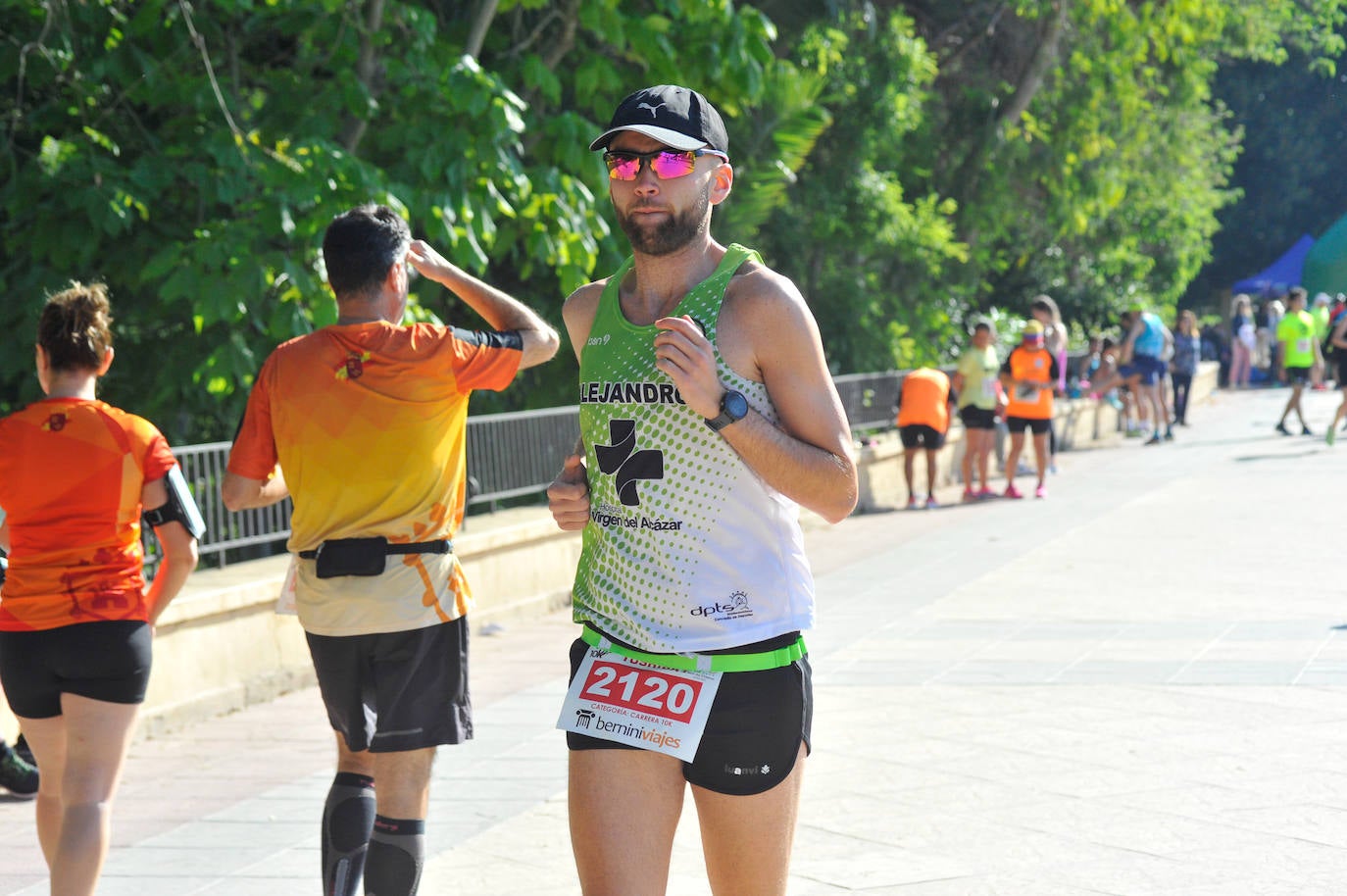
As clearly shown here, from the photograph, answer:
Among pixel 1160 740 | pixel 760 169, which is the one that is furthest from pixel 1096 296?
pixel 1160 740

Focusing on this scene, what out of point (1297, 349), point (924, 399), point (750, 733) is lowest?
point (1297, 349)

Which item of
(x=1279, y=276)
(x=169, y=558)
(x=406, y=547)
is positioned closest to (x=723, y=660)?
(x=406, y=547)

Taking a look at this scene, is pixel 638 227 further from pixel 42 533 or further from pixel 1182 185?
pixel 1182 185

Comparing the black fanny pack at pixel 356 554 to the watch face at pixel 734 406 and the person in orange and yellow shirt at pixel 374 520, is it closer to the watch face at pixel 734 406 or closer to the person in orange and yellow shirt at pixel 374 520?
the person in orange and yellow shirt at pixel 374 520

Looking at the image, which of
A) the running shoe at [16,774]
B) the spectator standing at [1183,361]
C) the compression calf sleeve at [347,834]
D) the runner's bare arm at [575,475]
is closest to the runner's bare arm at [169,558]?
the compression calf sleeve at [347,834]

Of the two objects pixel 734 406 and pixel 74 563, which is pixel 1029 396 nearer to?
pixel 74 563

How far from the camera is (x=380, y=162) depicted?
1039 centimetres

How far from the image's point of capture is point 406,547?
13.6 ft

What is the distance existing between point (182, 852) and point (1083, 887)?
9.38ft

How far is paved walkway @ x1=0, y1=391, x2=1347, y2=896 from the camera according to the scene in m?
5.06

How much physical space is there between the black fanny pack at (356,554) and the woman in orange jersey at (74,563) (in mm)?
503

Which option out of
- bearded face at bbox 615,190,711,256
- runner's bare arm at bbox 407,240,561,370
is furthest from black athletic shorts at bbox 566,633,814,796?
runner's bare arm at bbox 407,240,561,370

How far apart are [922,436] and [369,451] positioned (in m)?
12.2

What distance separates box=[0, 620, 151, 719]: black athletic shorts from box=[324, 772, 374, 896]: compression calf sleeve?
1.94 ft
